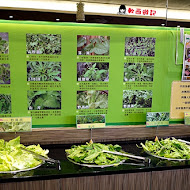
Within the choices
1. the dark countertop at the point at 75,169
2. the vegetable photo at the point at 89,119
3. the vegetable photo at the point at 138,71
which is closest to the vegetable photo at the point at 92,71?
the vegetable photo at the point at 138,71

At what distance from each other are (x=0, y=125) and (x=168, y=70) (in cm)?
192

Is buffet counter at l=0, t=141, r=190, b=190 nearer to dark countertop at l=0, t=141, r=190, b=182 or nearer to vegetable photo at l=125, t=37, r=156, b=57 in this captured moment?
dark countertop at l=0, t=141, r=190, b=182

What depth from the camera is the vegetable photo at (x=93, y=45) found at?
97.8 inches

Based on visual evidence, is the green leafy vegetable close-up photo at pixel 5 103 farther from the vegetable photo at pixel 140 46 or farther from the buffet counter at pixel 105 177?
the vegetable photo at pixel 140 46

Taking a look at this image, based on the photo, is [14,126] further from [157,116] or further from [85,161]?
[157,116]

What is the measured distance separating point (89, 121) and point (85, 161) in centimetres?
62

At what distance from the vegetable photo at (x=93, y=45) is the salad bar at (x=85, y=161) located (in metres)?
0.98

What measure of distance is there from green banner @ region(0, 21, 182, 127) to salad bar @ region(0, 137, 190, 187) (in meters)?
0.43

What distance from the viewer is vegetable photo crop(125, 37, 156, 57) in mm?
2590

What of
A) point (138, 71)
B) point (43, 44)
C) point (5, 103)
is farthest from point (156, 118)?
point (5, 103)

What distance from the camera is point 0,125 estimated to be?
7.83ft

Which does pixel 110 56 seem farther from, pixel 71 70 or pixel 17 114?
pixel 17 114

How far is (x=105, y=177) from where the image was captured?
1.85m

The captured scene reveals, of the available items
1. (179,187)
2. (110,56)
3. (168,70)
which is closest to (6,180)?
(179,187)
